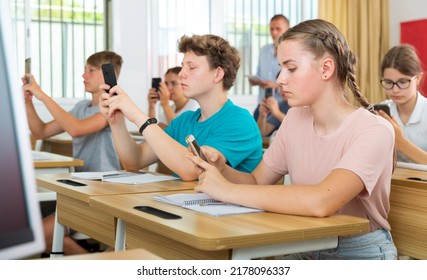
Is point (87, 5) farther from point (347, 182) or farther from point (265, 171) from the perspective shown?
point (347, 182)

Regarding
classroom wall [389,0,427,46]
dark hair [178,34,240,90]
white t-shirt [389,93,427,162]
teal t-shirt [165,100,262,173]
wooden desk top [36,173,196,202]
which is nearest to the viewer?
wooden desk top [36,173,196,202]

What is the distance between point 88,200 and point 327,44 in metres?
0.72

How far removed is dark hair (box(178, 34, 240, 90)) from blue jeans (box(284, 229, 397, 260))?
88 cm

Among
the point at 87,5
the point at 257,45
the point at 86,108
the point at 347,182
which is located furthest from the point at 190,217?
the point at 257,45

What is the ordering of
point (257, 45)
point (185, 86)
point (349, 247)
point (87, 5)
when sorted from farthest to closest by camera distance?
point (257, 45)
point (87, 5)
point (185, 86)
point (349, 247)

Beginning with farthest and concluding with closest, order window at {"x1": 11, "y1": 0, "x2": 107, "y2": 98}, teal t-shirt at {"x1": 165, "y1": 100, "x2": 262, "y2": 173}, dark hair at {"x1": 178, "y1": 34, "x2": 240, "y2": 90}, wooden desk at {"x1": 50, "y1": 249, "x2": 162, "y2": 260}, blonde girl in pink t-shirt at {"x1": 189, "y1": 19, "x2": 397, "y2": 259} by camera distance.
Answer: window at {"x1": 11, "y1": 0, "x2": 107, "y2": 98}
dark hair at {"x1": 178, "y1": 34, "x2": 240, "y2": 90}
teal t-shirt at {"x1": 165, "y1": 100, "x2": 262, "y2": 173}
blonde girl in pink t-shirt at {"x1": 189, "y1": 19, "x2": 397, "y2": 259}
wooden desk at {"x1": 50, "y1": 249, "x2": 162, "y2": 260}

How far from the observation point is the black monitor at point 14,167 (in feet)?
1.80

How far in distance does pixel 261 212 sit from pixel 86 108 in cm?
199

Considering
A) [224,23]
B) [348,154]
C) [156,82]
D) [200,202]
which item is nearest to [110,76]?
[200,202]

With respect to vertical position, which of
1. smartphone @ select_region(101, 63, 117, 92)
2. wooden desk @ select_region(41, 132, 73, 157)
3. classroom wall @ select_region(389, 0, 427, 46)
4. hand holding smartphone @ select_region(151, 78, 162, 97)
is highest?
classroom wall @ select_region(389, 0, 427, 46)

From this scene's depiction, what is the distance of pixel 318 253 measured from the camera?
1517mm

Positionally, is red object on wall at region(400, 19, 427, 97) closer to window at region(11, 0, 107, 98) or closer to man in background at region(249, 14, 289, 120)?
man in background at region(249, 14, 289, 120)

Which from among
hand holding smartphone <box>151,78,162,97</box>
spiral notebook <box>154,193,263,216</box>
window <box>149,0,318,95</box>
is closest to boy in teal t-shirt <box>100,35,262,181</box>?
spiral notebook <box>154,193,263,216</box>

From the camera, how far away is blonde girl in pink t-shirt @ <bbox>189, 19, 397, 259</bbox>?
55.6 inches
